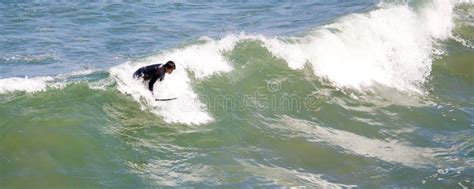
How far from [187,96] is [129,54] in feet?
11.8

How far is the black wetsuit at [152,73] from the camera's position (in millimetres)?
10062

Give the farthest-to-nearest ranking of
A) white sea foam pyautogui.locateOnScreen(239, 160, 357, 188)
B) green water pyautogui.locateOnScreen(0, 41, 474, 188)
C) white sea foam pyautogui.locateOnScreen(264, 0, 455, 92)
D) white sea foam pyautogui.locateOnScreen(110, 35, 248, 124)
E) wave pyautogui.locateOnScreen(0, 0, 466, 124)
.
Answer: white sea foam pyautogui.locateOnScreen(264, 0, 455, 92), wave pyautogui.locateOnScreen(0, 0, 466, 124), white sea foam pyautogui.locateOnScreen(110, 35, 248, 124), white sea foam pyautogui.locateOnScreen(239, 160, 357, 188), green water pyautogui.locateOnScreen(0, 41, 474, 188)

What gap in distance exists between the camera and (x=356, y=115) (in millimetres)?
12141

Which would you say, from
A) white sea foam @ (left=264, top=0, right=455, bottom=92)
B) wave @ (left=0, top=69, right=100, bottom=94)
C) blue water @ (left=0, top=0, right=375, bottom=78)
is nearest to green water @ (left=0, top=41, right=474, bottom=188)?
wave @ (left=0, top=69, right=100, bottom=94)

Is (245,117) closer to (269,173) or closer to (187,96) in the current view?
(187,96)

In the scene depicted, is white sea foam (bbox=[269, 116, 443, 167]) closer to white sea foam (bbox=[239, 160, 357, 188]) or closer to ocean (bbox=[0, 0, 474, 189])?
ocean (bbox=[0, 0, 474, 189])

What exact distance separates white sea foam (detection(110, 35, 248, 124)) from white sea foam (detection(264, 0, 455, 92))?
1331 millimetres

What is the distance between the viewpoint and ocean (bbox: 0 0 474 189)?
28.8 feet

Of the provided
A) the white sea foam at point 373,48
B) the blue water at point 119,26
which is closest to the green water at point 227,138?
the white sea foam at point 373,48

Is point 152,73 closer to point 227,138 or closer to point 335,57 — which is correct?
point 227,138

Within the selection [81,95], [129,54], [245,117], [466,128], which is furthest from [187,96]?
[466,128]

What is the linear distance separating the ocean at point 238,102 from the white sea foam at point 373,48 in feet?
0.14

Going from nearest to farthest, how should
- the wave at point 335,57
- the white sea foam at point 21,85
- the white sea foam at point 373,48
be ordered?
the white sea foam at point 21,85 < the wave at point 335,57 < the white sea foam at point 373,48

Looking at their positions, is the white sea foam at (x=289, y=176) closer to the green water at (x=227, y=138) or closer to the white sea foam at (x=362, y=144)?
the green water at (x=227, y=138)
